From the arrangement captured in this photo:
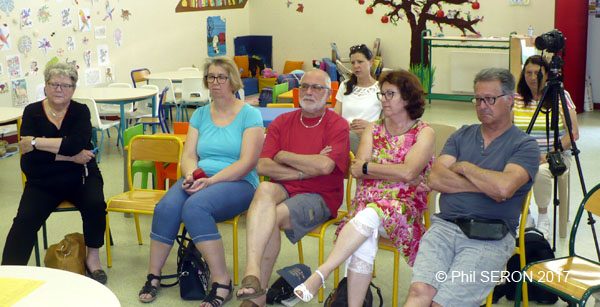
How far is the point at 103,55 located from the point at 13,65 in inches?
57.4

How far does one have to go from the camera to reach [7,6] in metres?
7.01

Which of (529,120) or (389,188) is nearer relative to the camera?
(389,188)

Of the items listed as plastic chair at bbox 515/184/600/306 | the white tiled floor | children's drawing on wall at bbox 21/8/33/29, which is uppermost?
A: children's drawing on wall at bbox 21/8/33/29

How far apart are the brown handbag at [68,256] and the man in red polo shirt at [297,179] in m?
1.03

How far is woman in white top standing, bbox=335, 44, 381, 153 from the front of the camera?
448 cm

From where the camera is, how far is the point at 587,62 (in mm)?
9094

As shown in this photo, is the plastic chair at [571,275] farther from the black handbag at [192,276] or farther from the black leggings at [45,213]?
the black leggings at [45,213]

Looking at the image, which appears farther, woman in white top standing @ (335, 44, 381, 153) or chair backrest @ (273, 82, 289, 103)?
chair backrest @ (273, 82, 289, 103)

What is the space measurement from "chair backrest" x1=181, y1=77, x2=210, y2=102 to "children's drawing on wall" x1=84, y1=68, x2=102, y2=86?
1.30 meters

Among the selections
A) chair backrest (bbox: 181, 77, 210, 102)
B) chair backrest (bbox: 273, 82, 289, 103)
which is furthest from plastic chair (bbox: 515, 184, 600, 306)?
chair backrest (bbox: 181, 77, 210, 102)

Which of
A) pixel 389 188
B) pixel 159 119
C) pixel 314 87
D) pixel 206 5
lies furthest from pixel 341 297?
pixel 206 5

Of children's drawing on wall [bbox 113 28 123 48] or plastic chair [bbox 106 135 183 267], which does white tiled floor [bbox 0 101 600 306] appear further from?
children's drawing on wall [bbox 113 28 123 48]

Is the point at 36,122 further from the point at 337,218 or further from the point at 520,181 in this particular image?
the point at 520,181

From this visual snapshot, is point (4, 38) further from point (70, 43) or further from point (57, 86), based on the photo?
point (57, 86)
